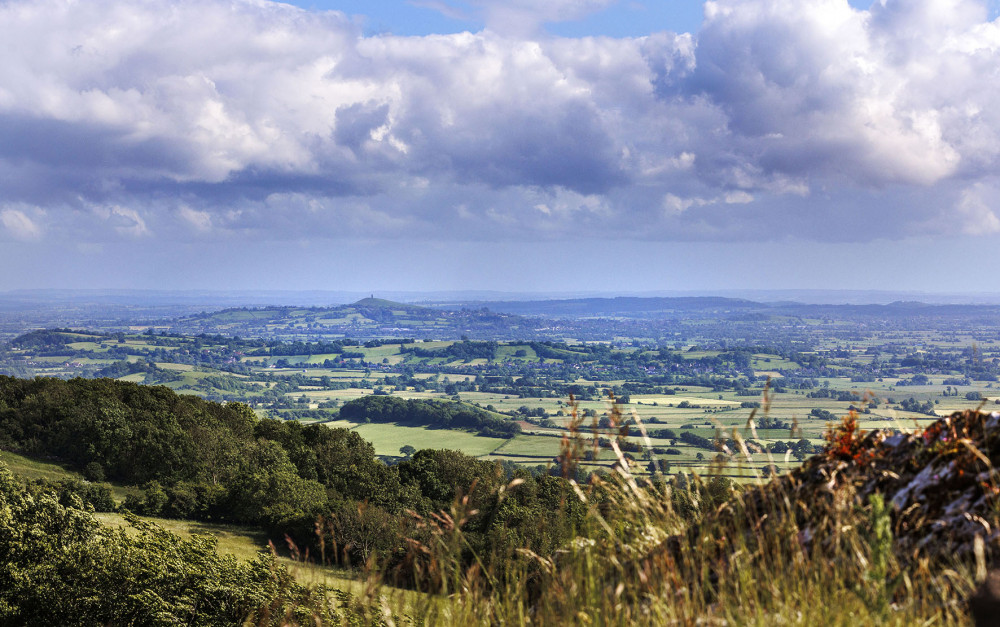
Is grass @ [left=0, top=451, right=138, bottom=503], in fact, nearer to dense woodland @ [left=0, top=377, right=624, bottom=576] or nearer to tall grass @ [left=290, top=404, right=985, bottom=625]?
dense woodland @ [left=0, top=377, right=624, bottom=576]

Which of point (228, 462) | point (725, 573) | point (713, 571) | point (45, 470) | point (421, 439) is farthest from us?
point (421, 439)

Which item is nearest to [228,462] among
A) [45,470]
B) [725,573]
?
[45,470]

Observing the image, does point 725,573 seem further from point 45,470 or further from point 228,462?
point 45,470

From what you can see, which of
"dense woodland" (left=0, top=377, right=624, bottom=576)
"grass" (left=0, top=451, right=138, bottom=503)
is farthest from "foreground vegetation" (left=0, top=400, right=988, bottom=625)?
"grass" (left=0, top=451, right=138, bottom=503)

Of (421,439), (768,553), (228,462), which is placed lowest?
(421,439)

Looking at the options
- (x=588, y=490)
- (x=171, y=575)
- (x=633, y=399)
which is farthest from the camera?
(x=633, y=399)

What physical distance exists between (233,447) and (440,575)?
63641mm

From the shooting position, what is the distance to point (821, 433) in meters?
5.70

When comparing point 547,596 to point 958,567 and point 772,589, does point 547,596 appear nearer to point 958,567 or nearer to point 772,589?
point 772,589

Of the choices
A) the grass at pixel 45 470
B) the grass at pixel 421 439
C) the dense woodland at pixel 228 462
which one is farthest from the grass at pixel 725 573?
the grass at pixel 421 439

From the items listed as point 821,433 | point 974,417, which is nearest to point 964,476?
point 974,417

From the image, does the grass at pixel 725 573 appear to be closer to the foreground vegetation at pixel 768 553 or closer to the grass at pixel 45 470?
the foreground vegetation at pixel 768 553

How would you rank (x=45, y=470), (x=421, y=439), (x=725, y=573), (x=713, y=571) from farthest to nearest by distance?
(x=421, y=439) → (x=45, y=470) → (x=713, y=571) → (x=725, y=573)

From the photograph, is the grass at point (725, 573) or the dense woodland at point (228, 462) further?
the dense woodland at point (228, 462)
